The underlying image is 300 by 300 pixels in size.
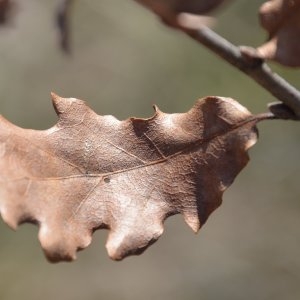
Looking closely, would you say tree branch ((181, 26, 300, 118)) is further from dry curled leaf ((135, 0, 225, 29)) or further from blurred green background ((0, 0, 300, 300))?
blurred green background ((0, 0, 300, 300))

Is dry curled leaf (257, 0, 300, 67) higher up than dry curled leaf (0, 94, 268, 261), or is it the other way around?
dry curled leaf (257, 0, 300, 67)

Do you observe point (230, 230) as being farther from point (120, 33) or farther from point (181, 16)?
point (181, 16)

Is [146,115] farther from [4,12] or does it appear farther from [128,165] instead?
[128,165]

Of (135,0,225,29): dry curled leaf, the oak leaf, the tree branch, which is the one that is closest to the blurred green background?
the oak leaf

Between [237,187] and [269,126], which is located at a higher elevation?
[269,126]

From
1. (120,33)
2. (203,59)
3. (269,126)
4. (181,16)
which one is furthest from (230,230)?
(181,16)

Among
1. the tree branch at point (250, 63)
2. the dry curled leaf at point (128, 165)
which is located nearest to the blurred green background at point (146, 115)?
the dry curled leaf at point (128, 165)
